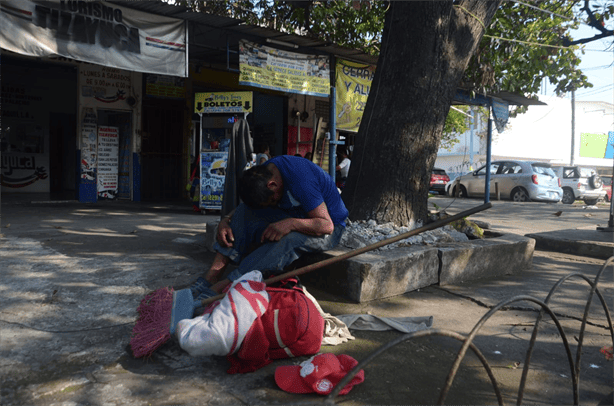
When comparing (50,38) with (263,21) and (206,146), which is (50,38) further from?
(263,21)

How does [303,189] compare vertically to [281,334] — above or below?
above

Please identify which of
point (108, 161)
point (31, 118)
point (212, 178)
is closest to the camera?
point (212, 178)

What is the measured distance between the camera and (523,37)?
9.40 m

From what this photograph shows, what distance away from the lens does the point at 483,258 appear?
4.47 meters

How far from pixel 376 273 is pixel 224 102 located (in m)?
6.21

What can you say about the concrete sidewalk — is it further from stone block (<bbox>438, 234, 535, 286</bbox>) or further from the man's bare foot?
the man's bare foot

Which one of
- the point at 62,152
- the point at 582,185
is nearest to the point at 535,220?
the point at 582,185

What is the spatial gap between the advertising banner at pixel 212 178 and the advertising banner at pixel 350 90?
309 centimetres

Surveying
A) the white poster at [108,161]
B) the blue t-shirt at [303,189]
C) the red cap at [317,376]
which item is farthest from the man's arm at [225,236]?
the white poster at [108,161]

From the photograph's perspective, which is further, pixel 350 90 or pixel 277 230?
pixel 350 90

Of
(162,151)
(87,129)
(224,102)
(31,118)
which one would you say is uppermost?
(224,102)

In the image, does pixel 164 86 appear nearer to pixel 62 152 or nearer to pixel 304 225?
pixel 62 152

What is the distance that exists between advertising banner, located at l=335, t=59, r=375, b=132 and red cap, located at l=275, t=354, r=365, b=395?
341 inches

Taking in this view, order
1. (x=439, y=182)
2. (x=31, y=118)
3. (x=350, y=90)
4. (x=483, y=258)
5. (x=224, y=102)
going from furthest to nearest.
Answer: (x=439, y=182)
(x=31, y=118)
(x=350, y=90)
(x=224, y=102)
(x=483, y=258)
